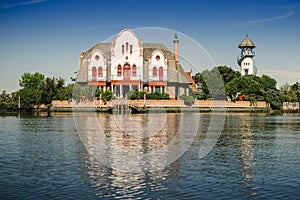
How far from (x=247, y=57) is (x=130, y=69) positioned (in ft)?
114

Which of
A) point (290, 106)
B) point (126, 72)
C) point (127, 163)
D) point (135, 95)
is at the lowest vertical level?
point (127, 163)

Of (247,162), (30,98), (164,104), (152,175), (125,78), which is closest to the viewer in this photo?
(152,175)

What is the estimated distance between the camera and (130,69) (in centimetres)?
7706

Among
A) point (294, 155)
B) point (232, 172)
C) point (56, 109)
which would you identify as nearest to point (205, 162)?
point (232, 172)

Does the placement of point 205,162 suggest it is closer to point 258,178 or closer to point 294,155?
point 258,178

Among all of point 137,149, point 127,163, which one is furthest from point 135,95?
point 127,163

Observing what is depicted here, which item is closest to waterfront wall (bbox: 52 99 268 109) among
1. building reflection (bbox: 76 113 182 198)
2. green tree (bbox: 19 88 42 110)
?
green tree (bbox: 19 88 42 110)

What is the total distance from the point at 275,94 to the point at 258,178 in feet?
238

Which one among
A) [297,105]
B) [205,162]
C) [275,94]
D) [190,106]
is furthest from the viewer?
[297,105]

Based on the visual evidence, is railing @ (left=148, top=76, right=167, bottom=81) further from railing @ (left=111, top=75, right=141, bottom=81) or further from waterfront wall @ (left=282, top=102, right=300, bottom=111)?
waterfront wall @ (left=282, top=102, right=300, bottom=111)

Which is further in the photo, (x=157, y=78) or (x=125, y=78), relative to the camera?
(x=157, y=78)

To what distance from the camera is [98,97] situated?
2781 inches

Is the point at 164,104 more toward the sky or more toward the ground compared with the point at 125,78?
more toward the ground

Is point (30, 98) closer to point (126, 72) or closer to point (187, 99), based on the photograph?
point (126, 72)
